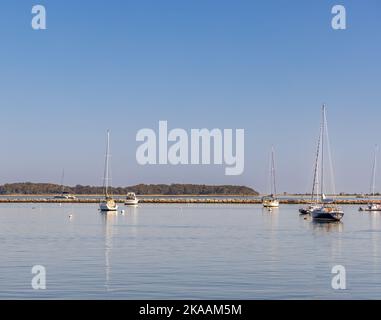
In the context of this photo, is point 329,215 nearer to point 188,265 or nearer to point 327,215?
Answer: point 327,215

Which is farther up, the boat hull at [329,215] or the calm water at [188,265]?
the boat hull at [329,215]

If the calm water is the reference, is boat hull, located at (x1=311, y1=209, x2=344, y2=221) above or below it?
above

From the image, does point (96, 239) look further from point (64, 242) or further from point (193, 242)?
point (193, 242)

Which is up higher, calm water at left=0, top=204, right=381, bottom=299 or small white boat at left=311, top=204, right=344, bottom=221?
small white boat at left=311, top=204, right=344, bottom=221

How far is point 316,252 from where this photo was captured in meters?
50.1

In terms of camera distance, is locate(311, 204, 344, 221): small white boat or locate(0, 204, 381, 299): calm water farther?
locate(311, 204, 344, 221): small white boat

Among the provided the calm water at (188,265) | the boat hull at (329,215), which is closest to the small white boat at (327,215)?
the boat hull at (329,215)

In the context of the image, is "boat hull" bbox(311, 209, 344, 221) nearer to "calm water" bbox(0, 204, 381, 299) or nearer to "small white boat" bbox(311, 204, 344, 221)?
"small white boat" bbox(311, 204, 344, 221)

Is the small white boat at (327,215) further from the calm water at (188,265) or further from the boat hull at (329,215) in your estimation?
the calm water at (188,265)

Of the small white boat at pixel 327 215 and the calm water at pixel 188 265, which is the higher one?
the small white boat at pixel 327 215

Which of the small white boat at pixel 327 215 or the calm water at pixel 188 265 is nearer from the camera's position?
the calm water at pixel 188 265

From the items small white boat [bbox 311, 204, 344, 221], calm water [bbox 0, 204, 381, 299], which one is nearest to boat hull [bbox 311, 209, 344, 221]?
small white boat [bbox 311, 204, 344, 221]

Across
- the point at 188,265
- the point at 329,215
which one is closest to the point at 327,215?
the point at 329,215
